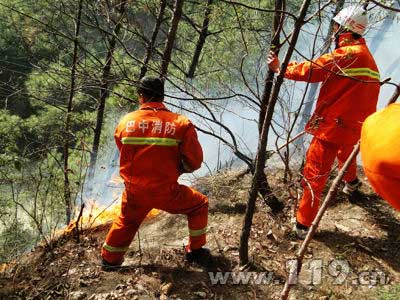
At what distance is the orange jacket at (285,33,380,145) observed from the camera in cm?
328

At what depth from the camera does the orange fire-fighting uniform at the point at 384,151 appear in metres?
1.29

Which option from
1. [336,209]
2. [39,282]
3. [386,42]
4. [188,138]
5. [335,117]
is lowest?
[39,282]

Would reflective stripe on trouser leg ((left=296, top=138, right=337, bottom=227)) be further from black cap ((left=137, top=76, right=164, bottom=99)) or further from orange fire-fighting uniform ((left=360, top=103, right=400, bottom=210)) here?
orange fire-fighting uniform ((left=360, top=103, right=400, bottom=210))

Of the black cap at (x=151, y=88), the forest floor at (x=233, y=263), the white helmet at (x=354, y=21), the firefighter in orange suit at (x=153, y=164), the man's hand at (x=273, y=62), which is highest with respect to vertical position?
the white helmet at (x=354, y=21)

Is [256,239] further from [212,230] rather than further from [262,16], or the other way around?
[262,16]

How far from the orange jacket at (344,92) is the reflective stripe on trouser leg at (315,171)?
11cm

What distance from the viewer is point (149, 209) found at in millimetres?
3428

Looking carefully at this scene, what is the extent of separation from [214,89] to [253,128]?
3161 mm

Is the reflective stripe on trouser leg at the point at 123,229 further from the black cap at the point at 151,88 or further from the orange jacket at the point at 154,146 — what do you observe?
the black cap at the point at 151,88

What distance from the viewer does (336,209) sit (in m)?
4.28

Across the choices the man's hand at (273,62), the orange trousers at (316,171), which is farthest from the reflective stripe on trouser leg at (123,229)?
the man's hand at (273,62)

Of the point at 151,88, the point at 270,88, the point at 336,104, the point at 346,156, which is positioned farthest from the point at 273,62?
the point at 346,156

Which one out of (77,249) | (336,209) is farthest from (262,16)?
(77,249)

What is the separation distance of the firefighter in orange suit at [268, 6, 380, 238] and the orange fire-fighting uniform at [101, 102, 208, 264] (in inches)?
39.7
